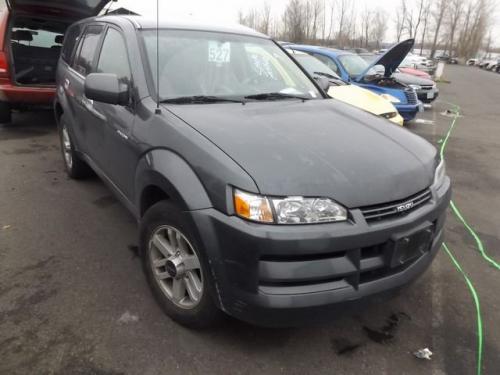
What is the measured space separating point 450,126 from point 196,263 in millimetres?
9199

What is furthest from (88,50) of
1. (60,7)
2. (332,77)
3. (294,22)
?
(294,22)

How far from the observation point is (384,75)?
8.62 metres

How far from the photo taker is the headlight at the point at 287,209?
1.85 metres

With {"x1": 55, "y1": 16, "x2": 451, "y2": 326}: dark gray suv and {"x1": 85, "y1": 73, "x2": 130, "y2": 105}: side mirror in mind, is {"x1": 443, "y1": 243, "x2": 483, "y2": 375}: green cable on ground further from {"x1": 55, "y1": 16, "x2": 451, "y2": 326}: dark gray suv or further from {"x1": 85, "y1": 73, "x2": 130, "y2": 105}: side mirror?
{"x1": 85, "y1": 73, "x2": 130, "y2": 105}: side mirror

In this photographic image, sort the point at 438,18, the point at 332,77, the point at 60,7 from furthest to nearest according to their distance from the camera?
the point at 438,18 < the point at 332,77 < the point at 60,7

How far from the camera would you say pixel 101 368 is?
6.79 ft

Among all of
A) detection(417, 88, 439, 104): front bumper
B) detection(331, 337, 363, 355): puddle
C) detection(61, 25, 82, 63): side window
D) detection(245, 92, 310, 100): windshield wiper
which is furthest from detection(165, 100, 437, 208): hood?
detection(417, 88, 439, 104): front bumper

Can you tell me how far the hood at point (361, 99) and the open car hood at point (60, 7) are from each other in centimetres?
384

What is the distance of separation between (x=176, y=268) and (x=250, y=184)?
2.42 feet

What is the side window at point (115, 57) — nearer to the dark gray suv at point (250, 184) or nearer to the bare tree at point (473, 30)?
the dark gray suv at point (250, 184)

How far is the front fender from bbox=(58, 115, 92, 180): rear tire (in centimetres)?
216

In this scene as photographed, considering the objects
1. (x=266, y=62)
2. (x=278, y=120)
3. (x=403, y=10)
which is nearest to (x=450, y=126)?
(x=266, y=62)

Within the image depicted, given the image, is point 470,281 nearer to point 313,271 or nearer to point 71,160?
point 313,271

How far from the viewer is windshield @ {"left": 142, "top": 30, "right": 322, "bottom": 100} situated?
9.07ft
